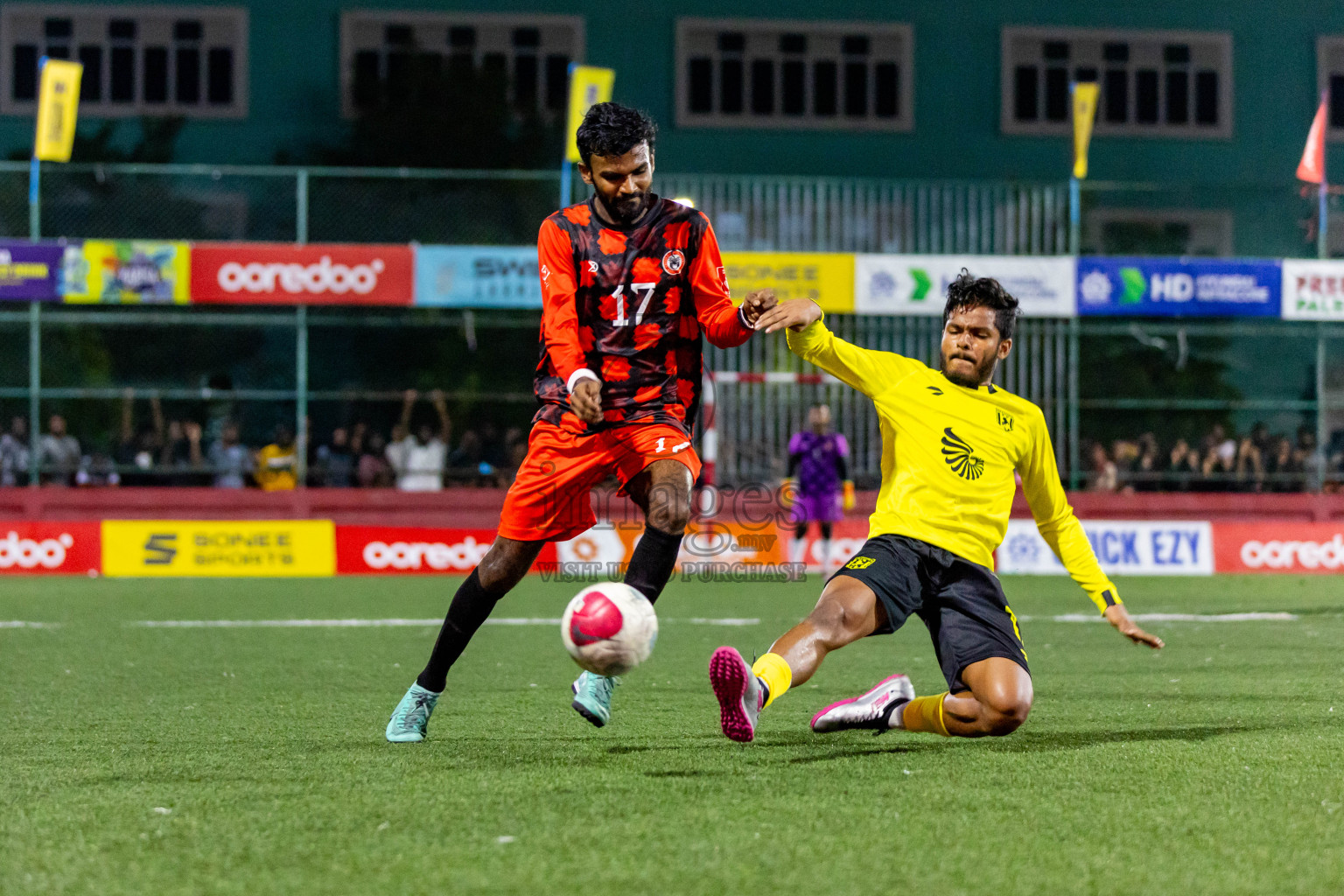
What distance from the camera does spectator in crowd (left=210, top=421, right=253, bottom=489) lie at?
19.1 m

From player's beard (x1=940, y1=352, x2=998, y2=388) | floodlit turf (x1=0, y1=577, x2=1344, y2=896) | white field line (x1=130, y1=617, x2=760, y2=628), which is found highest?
player's beard (x1=940, y1=352, x2=998, y2=388)

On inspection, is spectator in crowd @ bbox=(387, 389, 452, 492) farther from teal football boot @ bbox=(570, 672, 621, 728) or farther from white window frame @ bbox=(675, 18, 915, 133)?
teal football boot @ bbox=(570, 672, 621, 728)

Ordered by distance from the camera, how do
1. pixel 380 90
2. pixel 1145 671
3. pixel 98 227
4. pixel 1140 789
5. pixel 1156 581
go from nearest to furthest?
pixel 1140 789, pixel 1145 671, pixel 1156 581, pixel 98 227, pixel 380 90

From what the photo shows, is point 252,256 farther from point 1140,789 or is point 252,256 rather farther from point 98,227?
point 1140,789

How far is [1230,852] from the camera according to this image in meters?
3.71

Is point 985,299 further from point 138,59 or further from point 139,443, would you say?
point 138,59

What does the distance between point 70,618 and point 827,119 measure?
Result: 20.2 metres

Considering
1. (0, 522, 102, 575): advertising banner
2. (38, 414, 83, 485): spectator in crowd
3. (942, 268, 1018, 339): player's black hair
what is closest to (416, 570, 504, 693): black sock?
(942, 268, 1018, 339): player's black hair

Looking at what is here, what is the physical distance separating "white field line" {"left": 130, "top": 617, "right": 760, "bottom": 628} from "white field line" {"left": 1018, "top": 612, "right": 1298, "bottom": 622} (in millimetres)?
2542

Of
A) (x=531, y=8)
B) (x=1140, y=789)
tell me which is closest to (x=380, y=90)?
(x=531, y=8)

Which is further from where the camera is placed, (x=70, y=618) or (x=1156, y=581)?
(x=1156, y=581)

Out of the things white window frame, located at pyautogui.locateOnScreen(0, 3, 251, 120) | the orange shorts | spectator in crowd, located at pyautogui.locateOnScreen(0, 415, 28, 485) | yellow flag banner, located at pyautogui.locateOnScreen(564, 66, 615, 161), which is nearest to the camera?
the orange shorts

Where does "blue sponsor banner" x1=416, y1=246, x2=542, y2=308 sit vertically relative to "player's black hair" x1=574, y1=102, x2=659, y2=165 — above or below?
above

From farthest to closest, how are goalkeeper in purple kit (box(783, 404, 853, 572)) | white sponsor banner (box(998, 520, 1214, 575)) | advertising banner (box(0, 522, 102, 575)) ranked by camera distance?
white sponsor banner (box(998, 520, 1214, 575))
advertising banner (box(0, 522, 102, 575))
goalkeeper in purple kit (box(783, 404, 853, 572))
